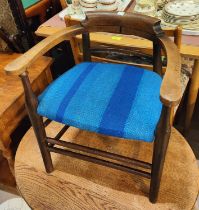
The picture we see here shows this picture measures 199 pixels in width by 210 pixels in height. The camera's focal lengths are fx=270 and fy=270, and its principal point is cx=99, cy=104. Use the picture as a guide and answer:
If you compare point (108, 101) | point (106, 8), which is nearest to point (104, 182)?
point (108, 101)

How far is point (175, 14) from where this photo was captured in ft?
3.59

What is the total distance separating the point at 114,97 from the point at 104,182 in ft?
1.05

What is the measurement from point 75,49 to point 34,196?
612mm

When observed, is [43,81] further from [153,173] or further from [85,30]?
[153,173]

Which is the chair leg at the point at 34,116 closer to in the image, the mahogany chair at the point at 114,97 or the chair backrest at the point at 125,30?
the mahogany chair at the point at 114,97

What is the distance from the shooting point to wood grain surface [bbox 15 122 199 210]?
0.90m

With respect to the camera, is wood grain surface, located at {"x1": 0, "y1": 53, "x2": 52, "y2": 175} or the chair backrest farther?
wood grain surface, located at {"x1": 0, "y1": 53, "x2": 52, "y2": 175}

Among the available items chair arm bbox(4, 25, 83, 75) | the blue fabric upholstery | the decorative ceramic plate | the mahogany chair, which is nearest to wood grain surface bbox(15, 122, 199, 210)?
the mahogany chair

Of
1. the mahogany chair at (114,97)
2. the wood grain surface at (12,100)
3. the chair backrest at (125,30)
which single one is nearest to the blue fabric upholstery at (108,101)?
the mahogany chair at (114,97)

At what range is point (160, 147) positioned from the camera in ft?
2.38

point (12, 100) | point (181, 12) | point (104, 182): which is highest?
point (181, 12)

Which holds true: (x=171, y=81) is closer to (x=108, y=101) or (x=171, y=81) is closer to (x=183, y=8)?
(x=108, y=101)

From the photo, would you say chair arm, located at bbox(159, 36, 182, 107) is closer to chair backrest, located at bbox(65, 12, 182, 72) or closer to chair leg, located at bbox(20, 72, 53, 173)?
chair backrest, located at bbox(65, 12, 182, 72)

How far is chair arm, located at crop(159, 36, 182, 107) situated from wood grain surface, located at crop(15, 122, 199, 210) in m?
0.41
